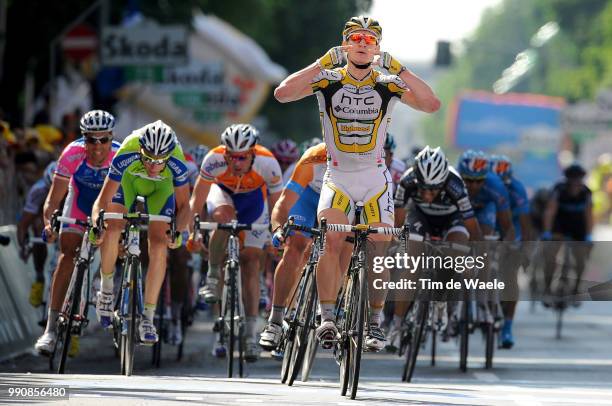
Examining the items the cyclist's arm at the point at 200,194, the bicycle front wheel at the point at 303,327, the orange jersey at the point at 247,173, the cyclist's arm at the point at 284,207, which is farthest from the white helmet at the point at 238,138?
the bicycle front wheel at the point at 303,327

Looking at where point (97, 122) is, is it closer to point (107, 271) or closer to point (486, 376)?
point (107, 271)

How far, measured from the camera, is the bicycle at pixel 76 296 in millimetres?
13789

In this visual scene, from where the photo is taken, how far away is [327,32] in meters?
55.9

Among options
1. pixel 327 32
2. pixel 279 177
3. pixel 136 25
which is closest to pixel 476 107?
pixel 327 32

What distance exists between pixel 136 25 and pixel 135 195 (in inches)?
613

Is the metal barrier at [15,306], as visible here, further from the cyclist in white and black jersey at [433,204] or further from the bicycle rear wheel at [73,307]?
the cyclist in white and black jersey at [433,204]

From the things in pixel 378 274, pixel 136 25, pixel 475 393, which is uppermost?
pixel 136 25

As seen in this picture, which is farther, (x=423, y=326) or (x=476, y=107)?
(x=476, y=107)

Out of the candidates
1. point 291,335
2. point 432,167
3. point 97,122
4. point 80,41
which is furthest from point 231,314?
point 80,41

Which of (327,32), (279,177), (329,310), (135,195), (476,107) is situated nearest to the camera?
(329,310)

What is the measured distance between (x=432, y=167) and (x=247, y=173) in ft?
5.15

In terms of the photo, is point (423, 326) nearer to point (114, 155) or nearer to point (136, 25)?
point (114, 155)

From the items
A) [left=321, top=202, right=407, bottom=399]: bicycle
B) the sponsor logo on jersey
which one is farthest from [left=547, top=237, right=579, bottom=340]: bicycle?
[left=321, top=202, right=407, bottom=399]: bicycle

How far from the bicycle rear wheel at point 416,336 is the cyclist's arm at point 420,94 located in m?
3.25
